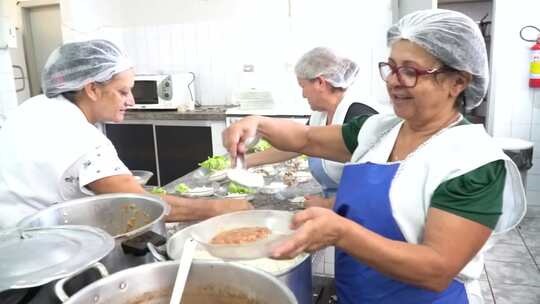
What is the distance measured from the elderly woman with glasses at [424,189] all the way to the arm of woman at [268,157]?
43.1 inches

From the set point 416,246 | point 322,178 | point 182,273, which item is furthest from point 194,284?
point 322,178

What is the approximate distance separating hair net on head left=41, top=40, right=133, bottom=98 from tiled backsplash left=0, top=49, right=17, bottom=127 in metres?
2.76

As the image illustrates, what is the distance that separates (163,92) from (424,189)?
3640 millimetres

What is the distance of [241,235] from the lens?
37.5 inches

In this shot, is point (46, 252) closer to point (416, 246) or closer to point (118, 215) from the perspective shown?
point (118, 215)

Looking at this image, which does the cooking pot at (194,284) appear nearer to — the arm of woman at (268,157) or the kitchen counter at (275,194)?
the kitchen counter at (275,194)

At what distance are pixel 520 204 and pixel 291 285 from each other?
0.58m

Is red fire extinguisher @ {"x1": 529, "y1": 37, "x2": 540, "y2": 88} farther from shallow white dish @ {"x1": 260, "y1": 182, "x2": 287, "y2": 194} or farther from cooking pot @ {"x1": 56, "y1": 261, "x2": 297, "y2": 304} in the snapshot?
cooking pot @ {"x1": 56, "y1": 261, "x2": 297, "y2": 304}

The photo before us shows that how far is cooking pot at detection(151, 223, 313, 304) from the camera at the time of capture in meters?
0.94

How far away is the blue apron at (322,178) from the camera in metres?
1.98

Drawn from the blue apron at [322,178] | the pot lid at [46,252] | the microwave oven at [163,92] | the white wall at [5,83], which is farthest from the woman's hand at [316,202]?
the white wall at [5,83]

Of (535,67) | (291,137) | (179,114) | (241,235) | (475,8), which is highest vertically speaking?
(475,8)

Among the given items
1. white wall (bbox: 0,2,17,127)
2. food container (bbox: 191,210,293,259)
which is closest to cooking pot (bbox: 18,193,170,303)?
food container (bbox: 191,210,293,259)

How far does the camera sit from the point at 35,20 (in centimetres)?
595
